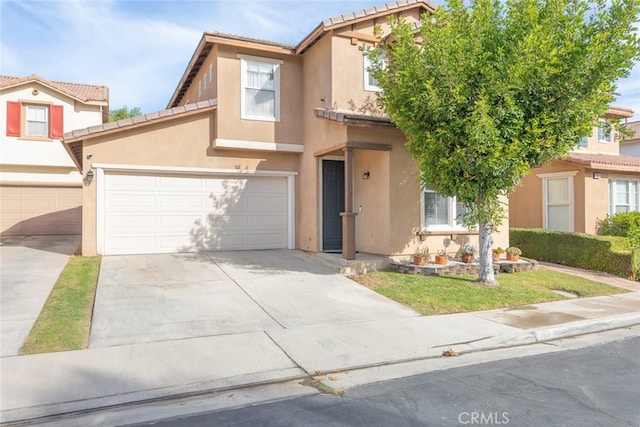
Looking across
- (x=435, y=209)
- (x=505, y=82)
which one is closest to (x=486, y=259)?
(x=435, y=209)

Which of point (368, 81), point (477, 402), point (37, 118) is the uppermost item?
point (37, 118)

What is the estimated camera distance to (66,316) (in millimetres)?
6469

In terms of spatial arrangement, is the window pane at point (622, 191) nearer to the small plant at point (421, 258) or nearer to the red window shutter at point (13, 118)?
the small plant at point (421, 258)

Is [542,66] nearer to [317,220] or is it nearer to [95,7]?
[317,220]

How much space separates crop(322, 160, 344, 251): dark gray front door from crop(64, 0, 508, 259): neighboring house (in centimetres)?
3

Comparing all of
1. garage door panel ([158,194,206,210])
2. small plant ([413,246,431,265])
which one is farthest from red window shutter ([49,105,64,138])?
small plant ([413,246,431,265])

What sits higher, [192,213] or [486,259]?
[192,213]

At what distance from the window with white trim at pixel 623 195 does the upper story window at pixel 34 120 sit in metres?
22.3

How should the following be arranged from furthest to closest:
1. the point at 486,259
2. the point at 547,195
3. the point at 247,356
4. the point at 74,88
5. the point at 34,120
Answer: the point at 74,88, the point at 34,120, the point at 547,195, the point at 486,259, the point at 247,356

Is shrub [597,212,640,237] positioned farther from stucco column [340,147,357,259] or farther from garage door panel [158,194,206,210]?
garage door panel [158,194,206,210]

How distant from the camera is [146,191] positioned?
1205cm

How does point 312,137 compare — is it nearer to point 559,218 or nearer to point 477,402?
point 477,402

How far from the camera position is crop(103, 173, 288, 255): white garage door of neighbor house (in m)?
11.8

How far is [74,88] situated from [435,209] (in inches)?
736
